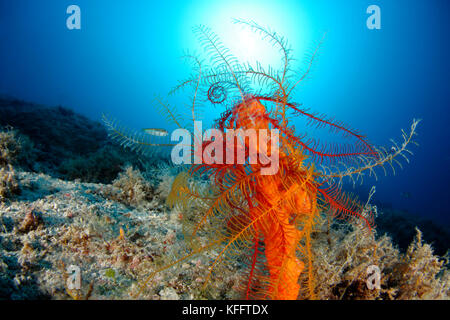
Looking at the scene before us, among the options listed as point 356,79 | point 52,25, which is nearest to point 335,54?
point 356,79

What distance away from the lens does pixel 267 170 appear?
6.27ft

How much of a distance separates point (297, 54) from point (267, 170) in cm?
4832

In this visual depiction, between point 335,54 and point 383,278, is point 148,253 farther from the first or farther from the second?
point 335,54

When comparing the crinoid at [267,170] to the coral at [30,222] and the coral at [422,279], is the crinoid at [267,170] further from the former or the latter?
the coral at [30,222]

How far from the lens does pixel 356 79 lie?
218 feet

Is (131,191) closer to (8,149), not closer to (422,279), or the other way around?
(8,149)

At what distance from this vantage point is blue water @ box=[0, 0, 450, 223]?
168ft

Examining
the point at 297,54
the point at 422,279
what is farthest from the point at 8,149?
the point at 297,54

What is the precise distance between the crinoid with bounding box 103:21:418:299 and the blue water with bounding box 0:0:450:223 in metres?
36.0

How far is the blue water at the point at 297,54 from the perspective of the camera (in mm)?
51062

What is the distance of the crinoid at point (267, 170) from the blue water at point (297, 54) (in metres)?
36.0

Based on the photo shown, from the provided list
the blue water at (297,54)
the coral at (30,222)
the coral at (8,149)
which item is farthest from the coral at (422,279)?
the blue water at (297,54)
